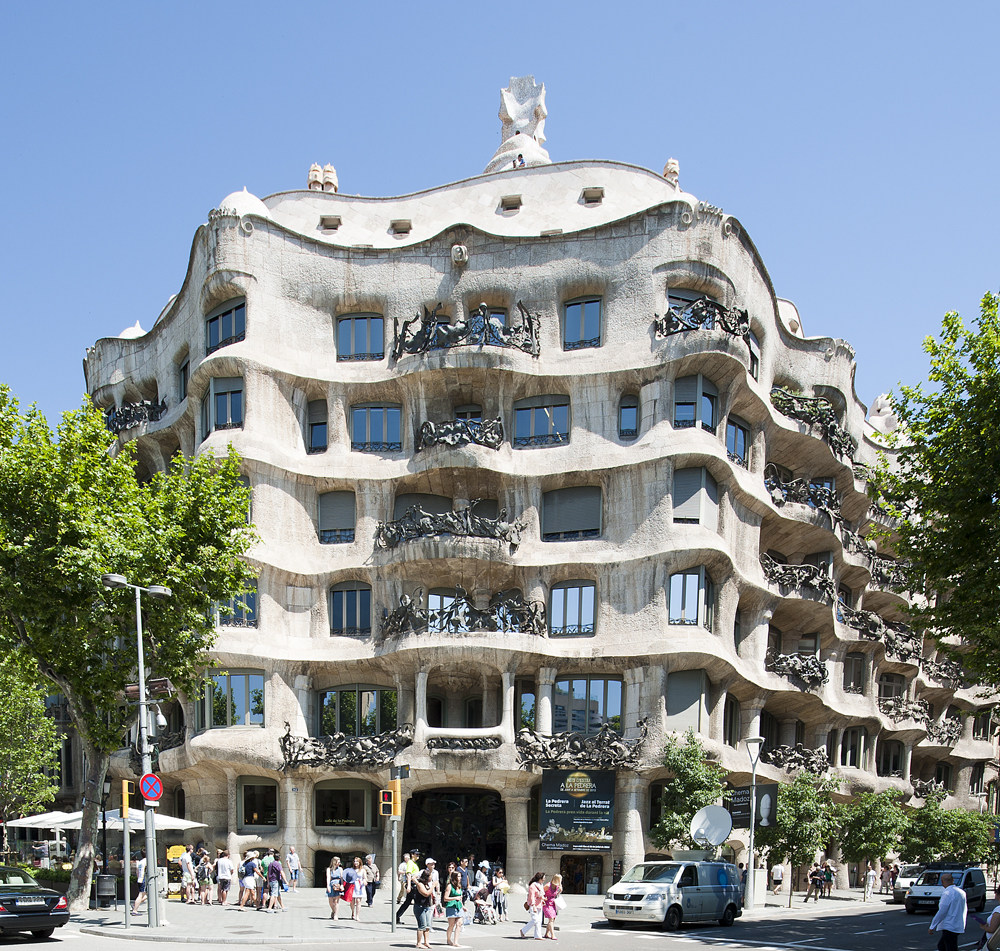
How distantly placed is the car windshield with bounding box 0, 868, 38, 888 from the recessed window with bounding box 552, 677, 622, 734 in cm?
2021

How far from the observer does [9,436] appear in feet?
99.5

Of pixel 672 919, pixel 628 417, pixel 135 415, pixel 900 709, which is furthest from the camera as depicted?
pixel 900 709

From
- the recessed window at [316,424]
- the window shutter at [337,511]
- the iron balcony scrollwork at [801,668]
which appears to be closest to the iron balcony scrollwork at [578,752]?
the iron balcony scrollwork at [801,668]

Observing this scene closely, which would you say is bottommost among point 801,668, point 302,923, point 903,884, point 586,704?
point 903,884

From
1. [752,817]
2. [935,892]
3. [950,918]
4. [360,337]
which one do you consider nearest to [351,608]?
[360,337]

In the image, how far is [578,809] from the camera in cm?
3800

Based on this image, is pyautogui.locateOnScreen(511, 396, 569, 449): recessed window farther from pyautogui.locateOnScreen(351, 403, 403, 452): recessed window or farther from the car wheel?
the car wheel

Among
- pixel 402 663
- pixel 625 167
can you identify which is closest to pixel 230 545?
pixel 402 663

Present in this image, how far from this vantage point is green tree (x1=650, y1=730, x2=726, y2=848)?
119 feet

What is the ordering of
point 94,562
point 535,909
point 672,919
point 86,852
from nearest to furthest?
1. point 535,909
2. point 672,919
3. point 94,562
4. point 86,852

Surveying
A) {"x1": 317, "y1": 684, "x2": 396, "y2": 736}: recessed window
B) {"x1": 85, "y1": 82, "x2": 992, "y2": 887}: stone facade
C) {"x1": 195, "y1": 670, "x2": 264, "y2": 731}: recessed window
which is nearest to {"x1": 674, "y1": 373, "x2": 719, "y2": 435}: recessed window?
{"x1": 85, "y1": 82, "x2": 992, "y2": 887}: stone facade

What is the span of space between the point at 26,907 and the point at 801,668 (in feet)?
100

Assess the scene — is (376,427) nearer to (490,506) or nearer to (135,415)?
(490,506)

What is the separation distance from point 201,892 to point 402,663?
10071 mm
